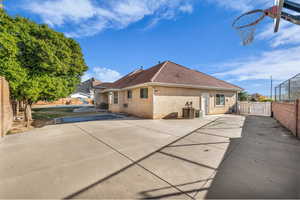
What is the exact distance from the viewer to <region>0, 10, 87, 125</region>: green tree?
558cm

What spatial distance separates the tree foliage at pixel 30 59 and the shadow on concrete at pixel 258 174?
8.76 m

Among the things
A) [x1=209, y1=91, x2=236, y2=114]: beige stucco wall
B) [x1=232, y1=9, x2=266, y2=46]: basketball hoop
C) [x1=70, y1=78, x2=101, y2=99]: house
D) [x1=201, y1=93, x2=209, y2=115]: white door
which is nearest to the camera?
[x1=232, y1=9, x2=266, y2=46]: basketball hoop

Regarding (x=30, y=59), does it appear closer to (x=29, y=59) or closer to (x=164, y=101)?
(x=29, y=59)

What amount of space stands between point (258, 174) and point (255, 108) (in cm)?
1495

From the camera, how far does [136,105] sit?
1172 cm

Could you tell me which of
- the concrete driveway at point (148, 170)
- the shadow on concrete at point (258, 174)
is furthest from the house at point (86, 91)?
the shadow on concrete at point (258, 174)

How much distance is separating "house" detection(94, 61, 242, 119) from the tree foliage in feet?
19.0

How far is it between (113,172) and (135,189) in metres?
0.74

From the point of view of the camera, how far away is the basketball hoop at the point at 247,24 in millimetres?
5734

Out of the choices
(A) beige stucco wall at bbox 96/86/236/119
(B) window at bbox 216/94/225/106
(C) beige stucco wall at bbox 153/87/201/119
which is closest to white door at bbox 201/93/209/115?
(A) beige stucco wall at bbox 96/86/236/119

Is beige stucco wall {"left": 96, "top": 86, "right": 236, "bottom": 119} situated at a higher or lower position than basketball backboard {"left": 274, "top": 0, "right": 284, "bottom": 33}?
lower

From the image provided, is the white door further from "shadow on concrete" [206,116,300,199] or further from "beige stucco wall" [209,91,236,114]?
"shadow on concrete" [206,116,300,199]

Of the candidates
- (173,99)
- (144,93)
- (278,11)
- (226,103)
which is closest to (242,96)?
(226,103)

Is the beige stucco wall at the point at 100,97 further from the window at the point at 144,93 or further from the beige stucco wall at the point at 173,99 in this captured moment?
the beige stucco wall at the point at 173,99
